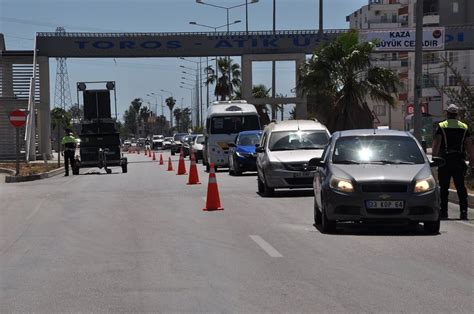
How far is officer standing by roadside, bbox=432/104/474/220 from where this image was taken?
1363cm

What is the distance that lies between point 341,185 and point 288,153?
729cm

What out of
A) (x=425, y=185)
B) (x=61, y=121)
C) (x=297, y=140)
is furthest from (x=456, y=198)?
(x=61, y=121)

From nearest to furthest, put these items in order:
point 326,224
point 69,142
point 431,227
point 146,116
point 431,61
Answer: point 431,227, point 326,224, point 69,142, point 431,61, point 146,116

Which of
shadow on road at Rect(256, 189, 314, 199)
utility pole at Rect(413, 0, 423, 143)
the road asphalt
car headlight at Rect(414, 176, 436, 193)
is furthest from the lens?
utility pole at Rect(413, 0, 423, 143)

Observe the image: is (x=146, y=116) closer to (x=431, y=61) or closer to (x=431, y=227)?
(x=431, y=61)

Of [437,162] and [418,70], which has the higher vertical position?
[418,70]

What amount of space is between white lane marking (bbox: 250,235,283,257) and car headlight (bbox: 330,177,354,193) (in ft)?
4.52

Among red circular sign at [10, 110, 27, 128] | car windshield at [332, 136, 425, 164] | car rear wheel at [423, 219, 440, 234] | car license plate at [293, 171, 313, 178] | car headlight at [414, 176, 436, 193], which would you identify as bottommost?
car rear wheel at [423, 219, 440, 234]

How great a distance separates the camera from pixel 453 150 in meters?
13.7

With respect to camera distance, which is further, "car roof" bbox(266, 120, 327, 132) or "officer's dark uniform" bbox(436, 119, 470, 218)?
"car roof" bbox(266, 120, 327, 132)

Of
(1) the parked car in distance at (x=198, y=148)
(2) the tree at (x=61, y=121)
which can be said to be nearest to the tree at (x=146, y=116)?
(2) the tree at (x=61, y=121)

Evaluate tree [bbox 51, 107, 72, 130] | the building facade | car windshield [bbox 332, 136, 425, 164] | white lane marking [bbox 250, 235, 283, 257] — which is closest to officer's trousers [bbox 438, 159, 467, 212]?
car windshield [bbox 332, 136, 425, 164]

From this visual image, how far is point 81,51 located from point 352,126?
768 inches

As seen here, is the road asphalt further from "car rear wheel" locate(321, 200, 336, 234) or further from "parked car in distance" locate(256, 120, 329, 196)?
"parked car in distance" locate(256, 120, 329, 196)
